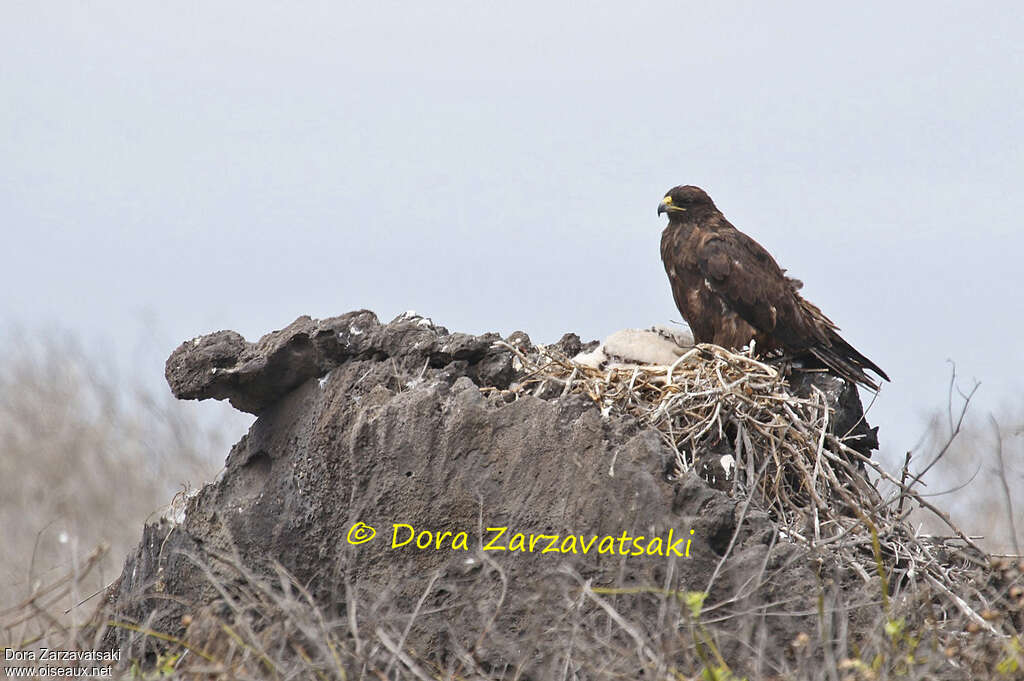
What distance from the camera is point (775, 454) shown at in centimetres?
611

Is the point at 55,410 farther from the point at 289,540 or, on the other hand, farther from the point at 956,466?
the point at 289,540

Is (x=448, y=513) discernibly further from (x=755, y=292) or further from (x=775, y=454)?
(x=755, y=292)

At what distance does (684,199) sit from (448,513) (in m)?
3.57

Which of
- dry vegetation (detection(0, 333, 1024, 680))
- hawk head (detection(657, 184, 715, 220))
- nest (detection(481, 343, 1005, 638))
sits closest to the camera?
dry vegetation (detection(0, 333, 1024, 680))

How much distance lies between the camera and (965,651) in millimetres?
4543

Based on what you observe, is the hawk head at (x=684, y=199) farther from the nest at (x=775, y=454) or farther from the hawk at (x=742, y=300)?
the nest at (x=775, y=454)

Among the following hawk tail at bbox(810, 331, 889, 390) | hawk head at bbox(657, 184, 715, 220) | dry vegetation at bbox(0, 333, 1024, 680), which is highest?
hawk head at bbox(657, 184, 715, 220)

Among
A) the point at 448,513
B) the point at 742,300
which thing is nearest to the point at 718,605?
the point at 448,513

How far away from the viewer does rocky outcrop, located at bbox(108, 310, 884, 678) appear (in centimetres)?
524

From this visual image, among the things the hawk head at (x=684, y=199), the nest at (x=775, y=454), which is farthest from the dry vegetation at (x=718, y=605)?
the hawk head at (x=684, y=199)

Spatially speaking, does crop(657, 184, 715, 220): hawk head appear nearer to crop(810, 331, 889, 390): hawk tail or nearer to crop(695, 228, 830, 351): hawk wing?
crop(695, 228, 830, 351): hawk wing

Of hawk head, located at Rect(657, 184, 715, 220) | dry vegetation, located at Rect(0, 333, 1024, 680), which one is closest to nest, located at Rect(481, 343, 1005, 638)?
dry vegetation, located at Rect(0, 333, 1024, 680)

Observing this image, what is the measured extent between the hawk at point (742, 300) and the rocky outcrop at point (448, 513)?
6.70 feet

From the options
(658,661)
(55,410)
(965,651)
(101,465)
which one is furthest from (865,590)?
(55,410)
